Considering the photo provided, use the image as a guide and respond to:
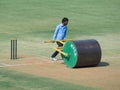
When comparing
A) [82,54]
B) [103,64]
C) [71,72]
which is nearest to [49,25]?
[103,64]

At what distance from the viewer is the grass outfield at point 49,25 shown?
22.7 m

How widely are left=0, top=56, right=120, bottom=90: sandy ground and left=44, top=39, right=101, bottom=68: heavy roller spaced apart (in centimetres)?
23

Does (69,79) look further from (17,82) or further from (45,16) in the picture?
(45,16)

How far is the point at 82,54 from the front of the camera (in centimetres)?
1872

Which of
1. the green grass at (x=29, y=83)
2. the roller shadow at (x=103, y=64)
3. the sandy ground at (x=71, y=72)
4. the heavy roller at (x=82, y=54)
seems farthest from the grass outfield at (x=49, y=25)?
the heavy roller at (x=82, y=54)

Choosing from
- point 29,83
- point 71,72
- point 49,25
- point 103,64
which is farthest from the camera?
point 49,25

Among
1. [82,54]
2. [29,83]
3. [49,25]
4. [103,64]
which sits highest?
[49,25]

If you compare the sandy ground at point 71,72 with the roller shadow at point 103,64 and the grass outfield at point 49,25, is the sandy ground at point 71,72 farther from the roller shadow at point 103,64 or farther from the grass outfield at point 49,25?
the grass outfield at point 49,25

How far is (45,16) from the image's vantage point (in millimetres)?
38125

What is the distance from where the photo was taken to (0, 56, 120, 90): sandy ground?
53.5ft

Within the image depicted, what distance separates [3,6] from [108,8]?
9184 mm

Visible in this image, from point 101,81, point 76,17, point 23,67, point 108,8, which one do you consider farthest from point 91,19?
point 101,81

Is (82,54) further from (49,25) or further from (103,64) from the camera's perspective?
(49,25)

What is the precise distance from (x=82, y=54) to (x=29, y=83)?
352 cm
